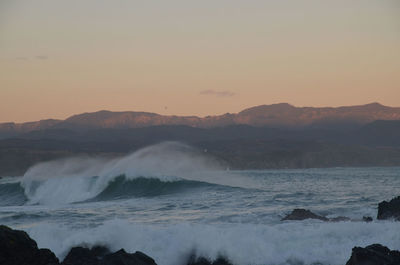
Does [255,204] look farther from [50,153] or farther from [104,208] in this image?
[50,153]

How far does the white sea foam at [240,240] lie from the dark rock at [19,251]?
3238 millimetres

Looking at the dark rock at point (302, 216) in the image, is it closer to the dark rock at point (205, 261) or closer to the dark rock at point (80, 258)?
the dark rock at point (205, 261)

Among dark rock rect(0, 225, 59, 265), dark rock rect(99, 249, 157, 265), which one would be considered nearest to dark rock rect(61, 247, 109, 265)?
dark rock rect(99, 249, 157, 265)

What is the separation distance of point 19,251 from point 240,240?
18.6ft

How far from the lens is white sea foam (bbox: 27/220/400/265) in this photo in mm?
13883

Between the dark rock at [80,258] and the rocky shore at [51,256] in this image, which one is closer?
the rocky shore at [51,256]

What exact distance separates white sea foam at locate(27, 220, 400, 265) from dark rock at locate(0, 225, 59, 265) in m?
3.24

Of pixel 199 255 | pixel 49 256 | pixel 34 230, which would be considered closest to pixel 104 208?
pixel 34 230

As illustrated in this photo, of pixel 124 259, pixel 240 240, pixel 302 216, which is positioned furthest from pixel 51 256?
pixel 302 216

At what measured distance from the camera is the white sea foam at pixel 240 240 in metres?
13.9

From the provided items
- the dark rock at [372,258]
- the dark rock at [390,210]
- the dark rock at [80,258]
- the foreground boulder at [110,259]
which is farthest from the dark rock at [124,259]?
the dark rock at [390,210]

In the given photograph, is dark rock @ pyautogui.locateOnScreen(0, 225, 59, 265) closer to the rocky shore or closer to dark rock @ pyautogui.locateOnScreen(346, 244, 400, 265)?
the rocky shore

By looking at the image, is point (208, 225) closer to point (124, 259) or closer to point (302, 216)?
point (302, 216)

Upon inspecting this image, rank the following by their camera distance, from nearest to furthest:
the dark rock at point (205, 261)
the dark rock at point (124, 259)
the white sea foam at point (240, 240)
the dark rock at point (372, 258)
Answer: the dark rock at point (372, 258) < the dark rock at point (124, 259) < the dark rock at point (205, 261) < the white sea foam at point (240, 240)
